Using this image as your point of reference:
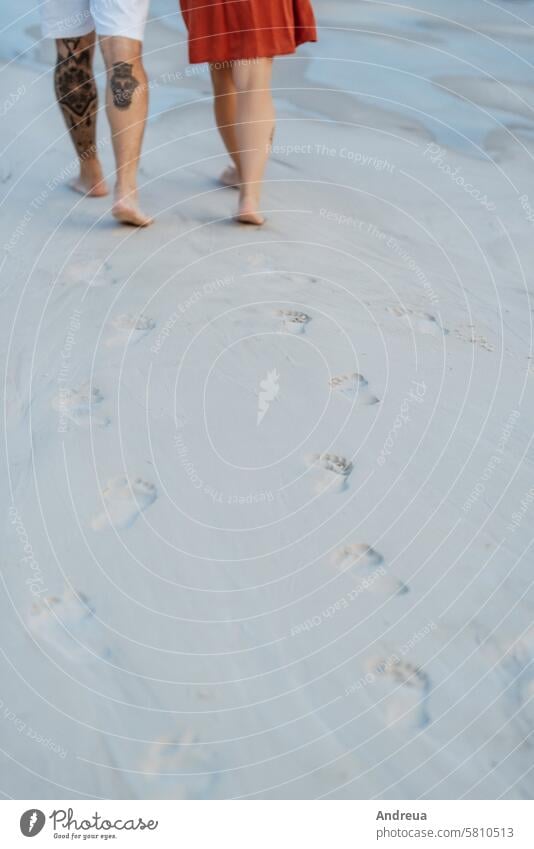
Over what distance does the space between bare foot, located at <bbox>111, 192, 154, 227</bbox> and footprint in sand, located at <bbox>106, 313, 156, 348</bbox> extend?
0.42 meters

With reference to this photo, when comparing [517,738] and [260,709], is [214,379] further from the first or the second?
[517,738]

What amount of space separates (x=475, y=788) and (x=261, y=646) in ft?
1.29

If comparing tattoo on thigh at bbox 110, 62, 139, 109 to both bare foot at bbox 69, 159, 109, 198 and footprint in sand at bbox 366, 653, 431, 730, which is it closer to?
bare foot at bbox 69, 159, 109, 198

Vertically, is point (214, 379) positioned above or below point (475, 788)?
above

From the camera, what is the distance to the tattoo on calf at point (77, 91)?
115 inches

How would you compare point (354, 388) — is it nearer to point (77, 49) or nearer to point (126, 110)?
point (126, 110)

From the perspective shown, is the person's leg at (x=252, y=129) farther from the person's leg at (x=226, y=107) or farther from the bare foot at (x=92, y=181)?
the bare foot at (x=92, y=181)

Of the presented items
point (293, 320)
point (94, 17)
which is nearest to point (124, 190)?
point (94, 17)

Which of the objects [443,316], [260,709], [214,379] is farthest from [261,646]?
[443,316]

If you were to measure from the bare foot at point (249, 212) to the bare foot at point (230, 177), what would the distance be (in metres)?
0.28

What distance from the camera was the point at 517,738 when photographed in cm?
156

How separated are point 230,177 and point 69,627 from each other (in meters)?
1.72

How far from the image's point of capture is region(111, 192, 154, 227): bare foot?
2.76 metres

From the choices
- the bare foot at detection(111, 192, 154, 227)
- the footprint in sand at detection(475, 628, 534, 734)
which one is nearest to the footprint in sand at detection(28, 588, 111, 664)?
the footprint in sand at detection(475, 628, 534, 734)
